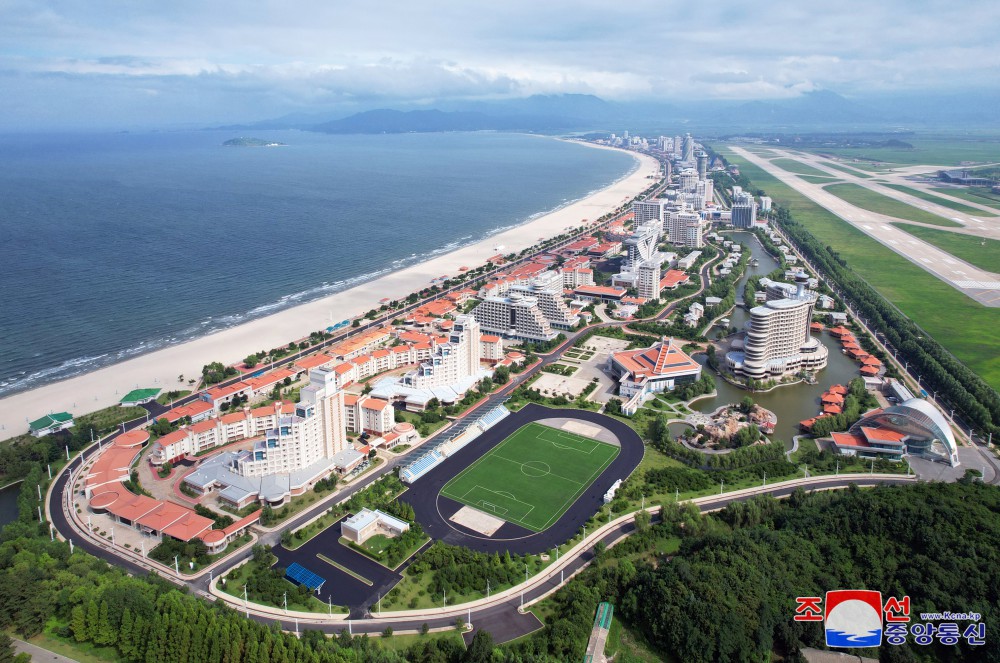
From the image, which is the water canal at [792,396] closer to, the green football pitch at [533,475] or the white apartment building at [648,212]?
the green football pitch at [533,475]

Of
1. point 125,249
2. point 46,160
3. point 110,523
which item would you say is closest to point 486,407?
point 110,523

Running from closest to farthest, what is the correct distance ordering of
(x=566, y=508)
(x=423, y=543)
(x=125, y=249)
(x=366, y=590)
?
1. (x=366, y=590)
2. (x=423, y=543)
3. (x=566, y=508)
4. (x=125, y=249)

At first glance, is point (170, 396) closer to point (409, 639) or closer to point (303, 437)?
point (303, 437)

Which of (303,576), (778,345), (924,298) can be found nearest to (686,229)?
(924,298)

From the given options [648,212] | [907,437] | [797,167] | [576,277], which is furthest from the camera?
[797,167]

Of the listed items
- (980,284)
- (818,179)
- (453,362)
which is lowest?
(453,362)

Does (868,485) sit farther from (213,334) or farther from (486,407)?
(213,334)

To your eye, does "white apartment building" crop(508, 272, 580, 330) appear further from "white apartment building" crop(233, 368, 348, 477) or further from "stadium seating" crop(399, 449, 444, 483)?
"white apartment building" crop(233, 368, 348, 477)
